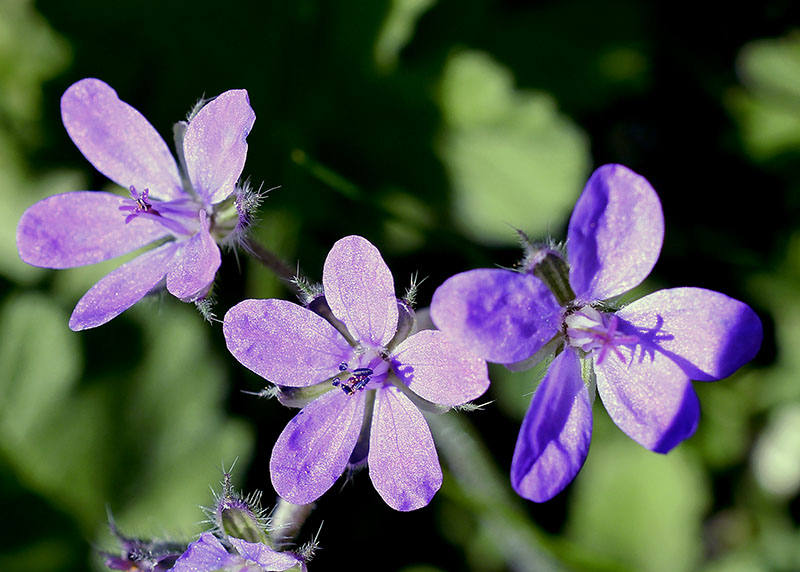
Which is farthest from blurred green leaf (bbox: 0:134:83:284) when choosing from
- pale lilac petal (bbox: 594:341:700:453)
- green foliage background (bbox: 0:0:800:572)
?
pale lilac petal (bbox: 594:341:700:453)

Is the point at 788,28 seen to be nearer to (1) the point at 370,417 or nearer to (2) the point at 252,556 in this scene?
(1) the point at 370,417

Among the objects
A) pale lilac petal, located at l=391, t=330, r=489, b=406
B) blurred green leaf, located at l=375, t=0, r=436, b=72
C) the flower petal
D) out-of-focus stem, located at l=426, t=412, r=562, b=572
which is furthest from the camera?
blurred green leaf, located at l=375, t=0, r=436, b=72

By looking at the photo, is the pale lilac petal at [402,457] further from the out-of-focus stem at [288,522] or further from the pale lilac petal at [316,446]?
the out-of-focus stem at [288,522]

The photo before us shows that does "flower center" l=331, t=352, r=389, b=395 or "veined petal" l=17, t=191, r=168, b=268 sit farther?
"veined petal" l=17, t=191, r=168, b=268

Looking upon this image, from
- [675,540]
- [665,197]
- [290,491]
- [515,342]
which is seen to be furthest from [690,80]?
[290,491]

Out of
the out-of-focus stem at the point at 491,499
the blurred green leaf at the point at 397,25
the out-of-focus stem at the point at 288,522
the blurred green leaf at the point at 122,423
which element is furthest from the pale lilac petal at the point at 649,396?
the blurred green leaf at the point at 397,25

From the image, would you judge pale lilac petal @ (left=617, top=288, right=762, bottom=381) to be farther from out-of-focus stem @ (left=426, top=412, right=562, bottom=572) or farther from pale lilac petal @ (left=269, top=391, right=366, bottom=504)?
out-of-focus stem @ (left=426, top=412, right=562, bottom=572)

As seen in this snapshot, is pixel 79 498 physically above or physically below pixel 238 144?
below
